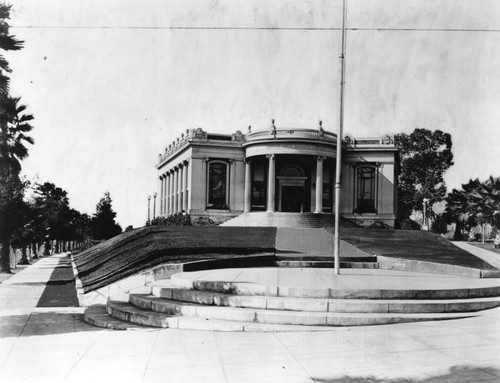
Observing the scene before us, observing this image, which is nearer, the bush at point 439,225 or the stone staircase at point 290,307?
the stone staircase at point 290,307

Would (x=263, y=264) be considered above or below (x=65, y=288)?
above

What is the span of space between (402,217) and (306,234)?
38145 millimetres

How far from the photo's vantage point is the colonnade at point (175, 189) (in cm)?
5161

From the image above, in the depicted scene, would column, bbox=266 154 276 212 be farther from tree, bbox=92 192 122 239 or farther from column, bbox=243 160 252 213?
tree, bbox=92 192 122 239

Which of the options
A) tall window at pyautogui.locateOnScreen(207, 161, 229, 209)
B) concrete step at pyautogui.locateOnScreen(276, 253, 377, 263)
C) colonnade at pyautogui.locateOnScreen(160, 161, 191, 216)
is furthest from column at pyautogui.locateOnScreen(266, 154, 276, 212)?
concrete step at pyautogui.locateOnScreen(276, 253, 377, 263)

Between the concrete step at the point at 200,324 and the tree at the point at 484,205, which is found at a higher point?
the tree at the point at 484,205

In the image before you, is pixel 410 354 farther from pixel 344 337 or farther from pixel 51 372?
pixel 51 372

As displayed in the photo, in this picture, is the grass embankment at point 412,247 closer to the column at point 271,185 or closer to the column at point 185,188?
the column at point 271,185

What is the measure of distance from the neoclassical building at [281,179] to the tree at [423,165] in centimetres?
1209

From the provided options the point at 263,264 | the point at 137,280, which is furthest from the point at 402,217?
the point at 137,280

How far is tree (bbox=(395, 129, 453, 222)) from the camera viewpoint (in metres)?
61.4

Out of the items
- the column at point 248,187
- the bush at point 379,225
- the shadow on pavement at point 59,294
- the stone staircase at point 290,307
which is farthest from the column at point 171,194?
the stone staircase at point 290,307

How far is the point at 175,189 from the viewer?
194ft

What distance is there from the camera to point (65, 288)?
19219 millimetres
